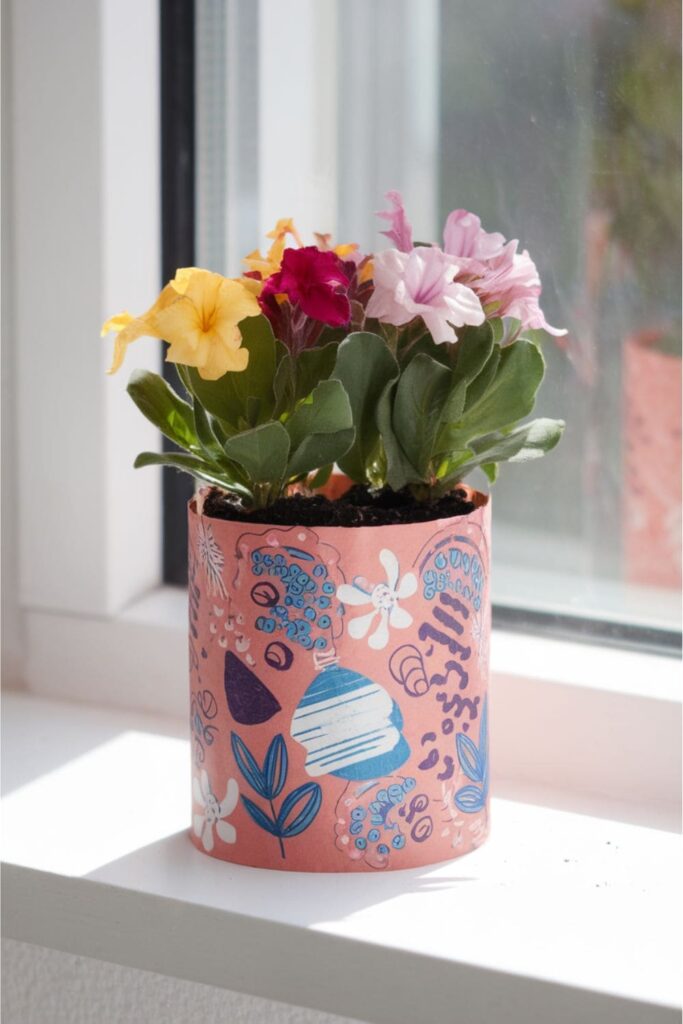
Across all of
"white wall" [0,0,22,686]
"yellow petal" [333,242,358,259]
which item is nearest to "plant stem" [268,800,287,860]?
"yellow petal" [333,242,358,259]

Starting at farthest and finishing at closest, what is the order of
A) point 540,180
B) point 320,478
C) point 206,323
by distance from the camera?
point 540,180, point 320,478, point 206,323

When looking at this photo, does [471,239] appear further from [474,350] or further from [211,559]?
[211,559]

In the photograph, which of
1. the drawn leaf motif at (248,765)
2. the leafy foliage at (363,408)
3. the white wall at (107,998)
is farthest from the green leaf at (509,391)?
the white wall at (107,998)

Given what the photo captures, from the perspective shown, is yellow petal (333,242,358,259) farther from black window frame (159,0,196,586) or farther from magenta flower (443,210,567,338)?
black window frame (159,0,196,586)

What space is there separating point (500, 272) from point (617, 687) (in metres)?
0.32

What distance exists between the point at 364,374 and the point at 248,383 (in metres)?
0.06

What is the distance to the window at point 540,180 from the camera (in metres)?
0.88

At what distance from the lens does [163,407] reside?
0.71 m

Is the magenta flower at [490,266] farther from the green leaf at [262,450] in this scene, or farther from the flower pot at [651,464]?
the flower pot at [651,464]

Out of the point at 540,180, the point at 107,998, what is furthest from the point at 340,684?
the point at 540,180

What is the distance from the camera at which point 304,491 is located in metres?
0.78

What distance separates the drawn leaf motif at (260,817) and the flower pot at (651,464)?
0.38m

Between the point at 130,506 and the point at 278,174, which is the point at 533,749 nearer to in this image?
the point at 130,506

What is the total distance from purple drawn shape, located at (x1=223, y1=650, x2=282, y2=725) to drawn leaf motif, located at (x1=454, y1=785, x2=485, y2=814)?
12cm
